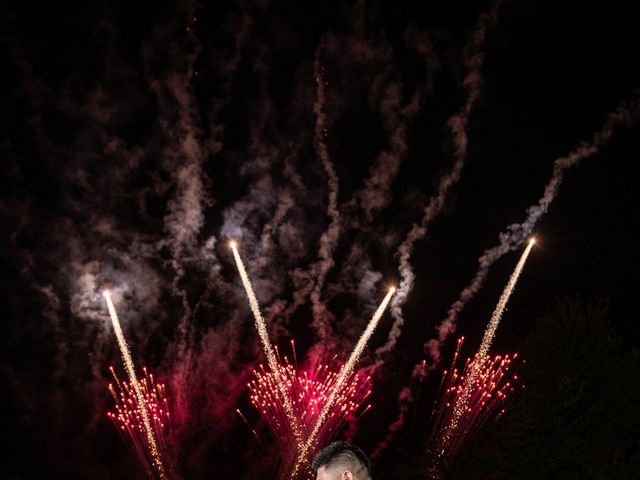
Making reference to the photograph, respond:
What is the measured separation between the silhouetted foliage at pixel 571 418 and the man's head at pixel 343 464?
307cm

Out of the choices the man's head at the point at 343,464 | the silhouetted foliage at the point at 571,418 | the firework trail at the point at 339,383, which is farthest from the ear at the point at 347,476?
the firework trail at the point at 339,383

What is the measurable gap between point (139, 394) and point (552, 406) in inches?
651

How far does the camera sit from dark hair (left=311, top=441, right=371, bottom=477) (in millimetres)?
4875

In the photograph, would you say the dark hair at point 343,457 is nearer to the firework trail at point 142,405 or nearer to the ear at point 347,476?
the ear at point 347,476

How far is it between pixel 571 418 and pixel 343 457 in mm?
3956

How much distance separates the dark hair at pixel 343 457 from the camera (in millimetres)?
4875

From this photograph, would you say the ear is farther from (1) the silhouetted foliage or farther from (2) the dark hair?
(1) the silhouetted foliage

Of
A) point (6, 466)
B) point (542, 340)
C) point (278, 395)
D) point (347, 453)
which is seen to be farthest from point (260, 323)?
point (6, 466)

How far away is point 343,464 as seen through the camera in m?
4.85

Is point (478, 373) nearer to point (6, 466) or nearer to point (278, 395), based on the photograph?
point (278, 395)

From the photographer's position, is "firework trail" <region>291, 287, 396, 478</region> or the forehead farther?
"firework trail" <region>291, 287, 396, 478</region>

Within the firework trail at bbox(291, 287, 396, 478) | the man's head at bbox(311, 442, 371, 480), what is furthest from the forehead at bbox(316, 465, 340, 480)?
the firework trail at bbox(291, 287, 396, 478)

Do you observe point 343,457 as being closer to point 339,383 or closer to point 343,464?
point 343,464

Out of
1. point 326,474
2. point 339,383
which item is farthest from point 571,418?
point 339,383
